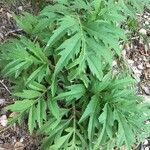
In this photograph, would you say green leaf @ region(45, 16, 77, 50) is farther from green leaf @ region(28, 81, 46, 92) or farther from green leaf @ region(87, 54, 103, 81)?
green leaf @ region(28, 81, 46, 92)

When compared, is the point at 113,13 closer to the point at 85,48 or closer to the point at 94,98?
the point at 85,48

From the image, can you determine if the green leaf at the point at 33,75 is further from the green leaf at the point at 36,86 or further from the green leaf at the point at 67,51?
the green leaf at the point at 67,51

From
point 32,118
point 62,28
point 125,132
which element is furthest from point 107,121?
point 62,28

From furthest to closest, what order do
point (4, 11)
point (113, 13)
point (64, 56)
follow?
point (4, 11) < point (113, 13) < point (64, 56)

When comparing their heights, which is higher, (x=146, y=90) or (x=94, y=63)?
(x=94, y=63)

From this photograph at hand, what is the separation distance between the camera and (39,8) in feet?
12.2

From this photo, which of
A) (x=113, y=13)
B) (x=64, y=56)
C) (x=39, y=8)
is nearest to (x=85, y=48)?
(x=64, y=56)

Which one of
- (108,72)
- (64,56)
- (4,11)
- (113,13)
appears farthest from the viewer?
(4,11)

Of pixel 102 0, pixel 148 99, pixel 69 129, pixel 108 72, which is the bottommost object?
pixel 148 99

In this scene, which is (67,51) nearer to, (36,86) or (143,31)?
(36,86)

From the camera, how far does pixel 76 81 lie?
3.11m

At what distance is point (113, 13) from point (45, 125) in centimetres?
95

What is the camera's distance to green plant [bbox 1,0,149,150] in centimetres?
278

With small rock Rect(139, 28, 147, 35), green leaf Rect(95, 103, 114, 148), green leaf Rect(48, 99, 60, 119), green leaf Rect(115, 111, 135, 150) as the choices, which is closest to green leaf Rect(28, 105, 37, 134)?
green leaf Rect(48, 99, 60, 119)
